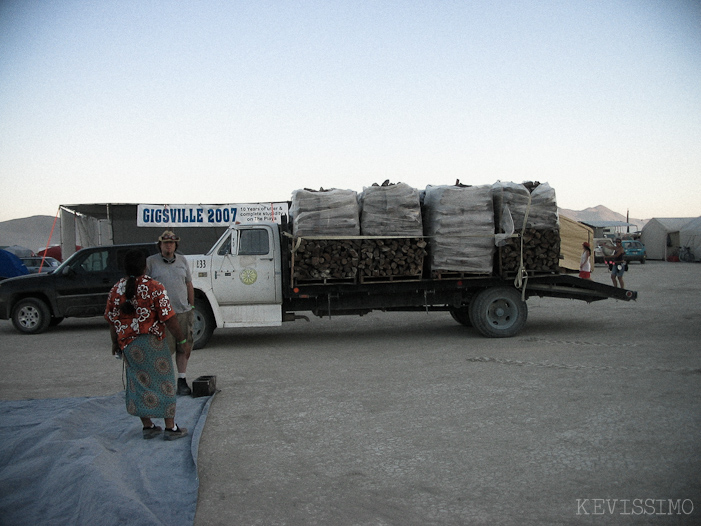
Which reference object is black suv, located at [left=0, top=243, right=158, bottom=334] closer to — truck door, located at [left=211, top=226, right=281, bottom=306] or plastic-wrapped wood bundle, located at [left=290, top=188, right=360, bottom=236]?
truck door, located at [left=211, top=226, right=281, bottom=306]

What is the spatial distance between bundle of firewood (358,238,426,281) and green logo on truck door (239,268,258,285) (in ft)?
6.06

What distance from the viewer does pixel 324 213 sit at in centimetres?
937

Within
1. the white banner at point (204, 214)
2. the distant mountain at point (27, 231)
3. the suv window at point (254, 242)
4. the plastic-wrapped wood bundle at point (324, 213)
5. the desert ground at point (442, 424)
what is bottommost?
the desert ground at point (442, 424)

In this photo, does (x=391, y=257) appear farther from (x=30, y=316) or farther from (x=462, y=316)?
(x=30, y=316)

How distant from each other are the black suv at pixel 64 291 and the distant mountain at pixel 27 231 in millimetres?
101383

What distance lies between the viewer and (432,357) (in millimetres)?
8422

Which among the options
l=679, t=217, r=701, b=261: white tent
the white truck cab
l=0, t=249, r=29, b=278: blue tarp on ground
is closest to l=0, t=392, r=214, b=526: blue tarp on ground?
the white truck cab

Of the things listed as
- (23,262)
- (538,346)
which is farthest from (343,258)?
(23,262)

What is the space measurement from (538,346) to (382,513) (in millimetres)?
6209

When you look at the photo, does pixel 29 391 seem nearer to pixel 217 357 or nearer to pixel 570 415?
pixel 217 357

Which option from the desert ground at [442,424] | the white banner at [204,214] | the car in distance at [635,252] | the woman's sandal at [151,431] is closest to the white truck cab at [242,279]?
the desert ground at [442,424]

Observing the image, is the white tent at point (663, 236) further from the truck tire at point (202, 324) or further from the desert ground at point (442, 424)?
the truck tire at point (202, 324)

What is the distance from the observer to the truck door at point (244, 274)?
9852 mm

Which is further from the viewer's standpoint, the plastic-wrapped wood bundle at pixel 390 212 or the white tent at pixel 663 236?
the white tent at pixel 663 236
